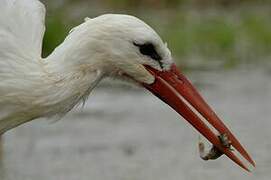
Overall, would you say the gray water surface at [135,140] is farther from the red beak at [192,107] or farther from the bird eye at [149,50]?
the bird eye at [149,50]

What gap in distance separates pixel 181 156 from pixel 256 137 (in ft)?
3.64

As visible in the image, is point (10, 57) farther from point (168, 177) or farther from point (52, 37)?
point (52, 37)

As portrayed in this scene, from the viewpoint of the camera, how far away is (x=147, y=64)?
7.43m

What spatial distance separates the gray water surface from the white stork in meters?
3.57

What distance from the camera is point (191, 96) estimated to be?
7.69 m

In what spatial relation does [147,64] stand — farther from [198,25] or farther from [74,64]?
[198,25]

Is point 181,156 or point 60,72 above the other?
point 181,156

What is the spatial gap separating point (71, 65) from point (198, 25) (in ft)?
43.8

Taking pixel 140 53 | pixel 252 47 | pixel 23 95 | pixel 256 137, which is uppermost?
pixel 252 47

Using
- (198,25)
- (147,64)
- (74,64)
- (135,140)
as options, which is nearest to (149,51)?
(147,64)

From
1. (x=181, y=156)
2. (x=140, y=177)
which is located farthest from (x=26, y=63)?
(x=181, y=156)

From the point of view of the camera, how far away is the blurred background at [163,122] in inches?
472

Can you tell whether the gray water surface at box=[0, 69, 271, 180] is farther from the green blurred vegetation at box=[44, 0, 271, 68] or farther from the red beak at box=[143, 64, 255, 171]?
the red beak at box=[143, 64, 255, 171]

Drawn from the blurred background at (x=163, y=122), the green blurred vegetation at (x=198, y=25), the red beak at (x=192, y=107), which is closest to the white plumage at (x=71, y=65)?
the red beak at (x=192, y=107)
